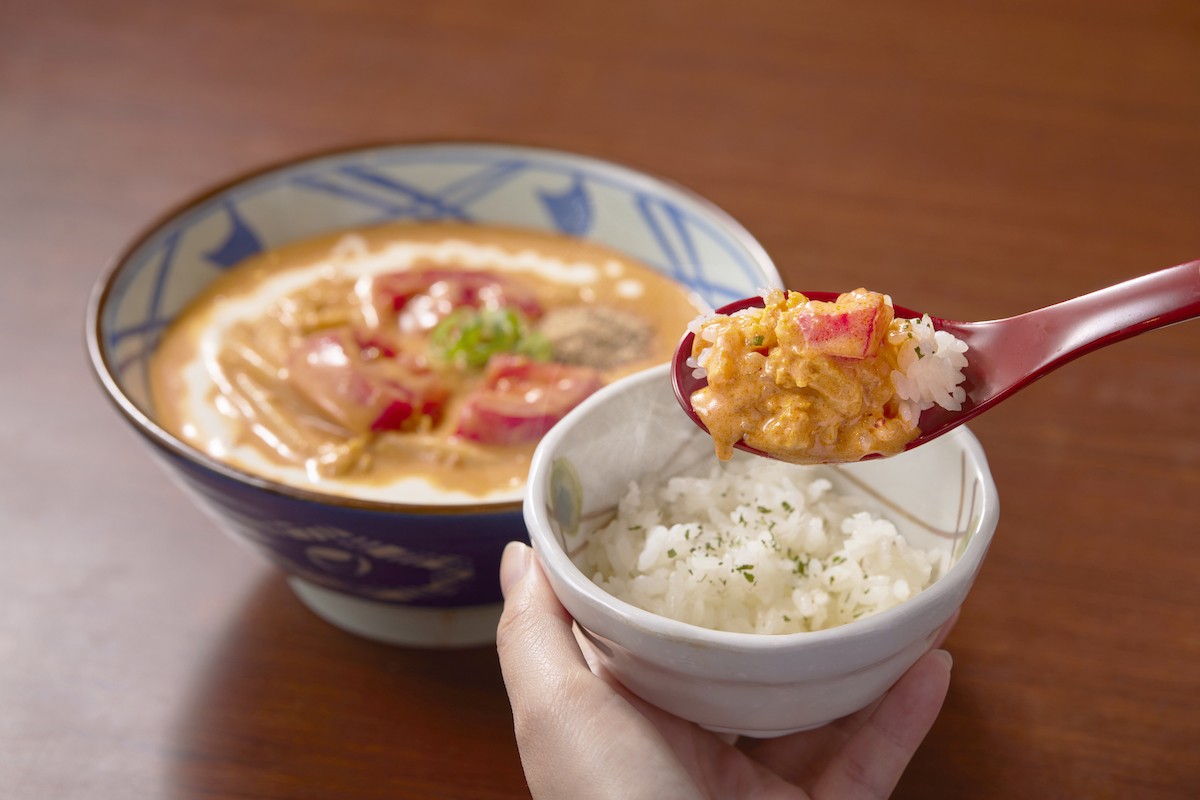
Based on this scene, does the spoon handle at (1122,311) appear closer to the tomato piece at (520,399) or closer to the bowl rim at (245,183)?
the bowl rim at (245,183)

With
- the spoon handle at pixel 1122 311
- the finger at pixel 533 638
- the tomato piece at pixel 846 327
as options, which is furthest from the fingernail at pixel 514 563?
the spoon handle at pixel 1122 311

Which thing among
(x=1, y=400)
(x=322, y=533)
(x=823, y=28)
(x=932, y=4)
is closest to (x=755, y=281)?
(x=322, y=533)

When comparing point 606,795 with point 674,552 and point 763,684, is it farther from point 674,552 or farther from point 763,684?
point 674,552

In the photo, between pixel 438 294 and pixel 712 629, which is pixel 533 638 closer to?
pixel 712 629

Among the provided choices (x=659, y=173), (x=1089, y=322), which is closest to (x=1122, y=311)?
(x=1089, y=322)

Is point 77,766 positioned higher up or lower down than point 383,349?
lower down

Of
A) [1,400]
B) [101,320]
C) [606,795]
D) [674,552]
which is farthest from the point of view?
[1,400]

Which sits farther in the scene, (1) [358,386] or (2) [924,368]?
(1) [358,386]
